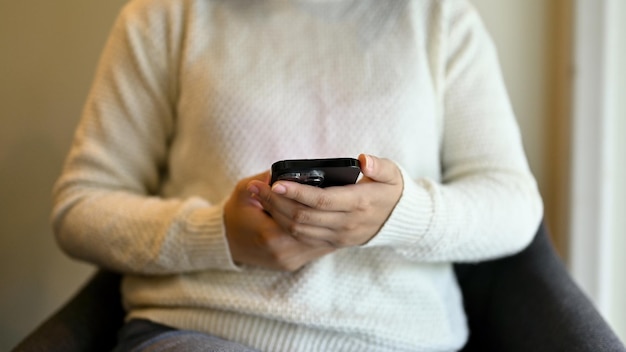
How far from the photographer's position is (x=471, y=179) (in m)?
0.85

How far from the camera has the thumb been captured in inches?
24.9

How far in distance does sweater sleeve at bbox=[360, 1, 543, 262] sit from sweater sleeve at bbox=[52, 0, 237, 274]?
28cm

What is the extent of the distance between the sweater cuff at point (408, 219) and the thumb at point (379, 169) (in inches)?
0.8

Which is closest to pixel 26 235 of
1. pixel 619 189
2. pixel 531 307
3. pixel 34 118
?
pixel 34 118

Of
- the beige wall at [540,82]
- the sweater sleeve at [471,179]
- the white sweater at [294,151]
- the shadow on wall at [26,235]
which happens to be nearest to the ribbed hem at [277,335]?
the white sweater at [294,151]

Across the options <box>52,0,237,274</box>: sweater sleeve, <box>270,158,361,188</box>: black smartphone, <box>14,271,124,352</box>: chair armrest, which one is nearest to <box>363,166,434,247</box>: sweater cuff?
<box>270,158,361,188</box>: black smartphone

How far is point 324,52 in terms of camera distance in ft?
2.87

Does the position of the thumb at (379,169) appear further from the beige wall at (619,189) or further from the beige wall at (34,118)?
the beige wall at (34,118)

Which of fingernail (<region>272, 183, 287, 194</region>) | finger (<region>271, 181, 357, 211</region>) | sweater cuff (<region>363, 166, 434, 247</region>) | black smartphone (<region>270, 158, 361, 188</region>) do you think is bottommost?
sweater cuff (<region>363, 166, 434, 247</region>)

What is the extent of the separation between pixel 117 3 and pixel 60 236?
1.62ft

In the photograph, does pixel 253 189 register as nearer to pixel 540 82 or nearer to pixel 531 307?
pixel 531 307

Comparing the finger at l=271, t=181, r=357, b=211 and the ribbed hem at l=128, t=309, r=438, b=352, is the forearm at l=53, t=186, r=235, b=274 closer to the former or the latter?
the ribbed hem at l=128, t=309, r=438, b=352

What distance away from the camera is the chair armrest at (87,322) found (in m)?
0.78

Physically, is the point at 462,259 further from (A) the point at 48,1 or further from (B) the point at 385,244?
(A) the point at 48,1
